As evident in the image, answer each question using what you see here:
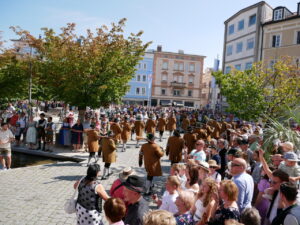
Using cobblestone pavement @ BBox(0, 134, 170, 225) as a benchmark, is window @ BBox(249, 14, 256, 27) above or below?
above

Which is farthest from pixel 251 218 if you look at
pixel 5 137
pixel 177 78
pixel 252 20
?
pixel 177 78

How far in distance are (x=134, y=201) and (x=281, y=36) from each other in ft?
97.5

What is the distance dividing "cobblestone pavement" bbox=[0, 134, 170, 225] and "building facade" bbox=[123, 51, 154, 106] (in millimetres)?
47732

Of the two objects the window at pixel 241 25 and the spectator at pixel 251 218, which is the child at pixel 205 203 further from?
the window at pixel 241 25

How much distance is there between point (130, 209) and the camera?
3.51m

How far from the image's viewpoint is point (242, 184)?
4.34 m

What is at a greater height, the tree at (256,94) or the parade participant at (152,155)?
the tree at (256,94)

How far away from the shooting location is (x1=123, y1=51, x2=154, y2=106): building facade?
5775 centimetres

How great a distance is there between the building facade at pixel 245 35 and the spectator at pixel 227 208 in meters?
28.1

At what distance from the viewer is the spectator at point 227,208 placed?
11.2 ft

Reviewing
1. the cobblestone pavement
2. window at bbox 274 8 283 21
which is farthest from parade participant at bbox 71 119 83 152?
window at bbox 274 8 283 21

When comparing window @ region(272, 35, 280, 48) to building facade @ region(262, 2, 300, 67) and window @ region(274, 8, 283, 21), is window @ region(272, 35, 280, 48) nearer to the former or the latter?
building facade @ region(262, 2, 300, 67)

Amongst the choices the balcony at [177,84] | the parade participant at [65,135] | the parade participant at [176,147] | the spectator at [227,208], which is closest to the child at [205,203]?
the spectator at [227,208]

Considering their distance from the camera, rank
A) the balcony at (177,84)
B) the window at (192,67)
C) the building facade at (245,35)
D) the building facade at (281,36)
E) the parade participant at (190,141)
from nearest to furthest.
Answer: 1. the parade participant at (190,141)
2. the building facade at (281,36)
3. the building facade at (245,35)
4. the window at (192,67)
5. the balcony at (177,84)
